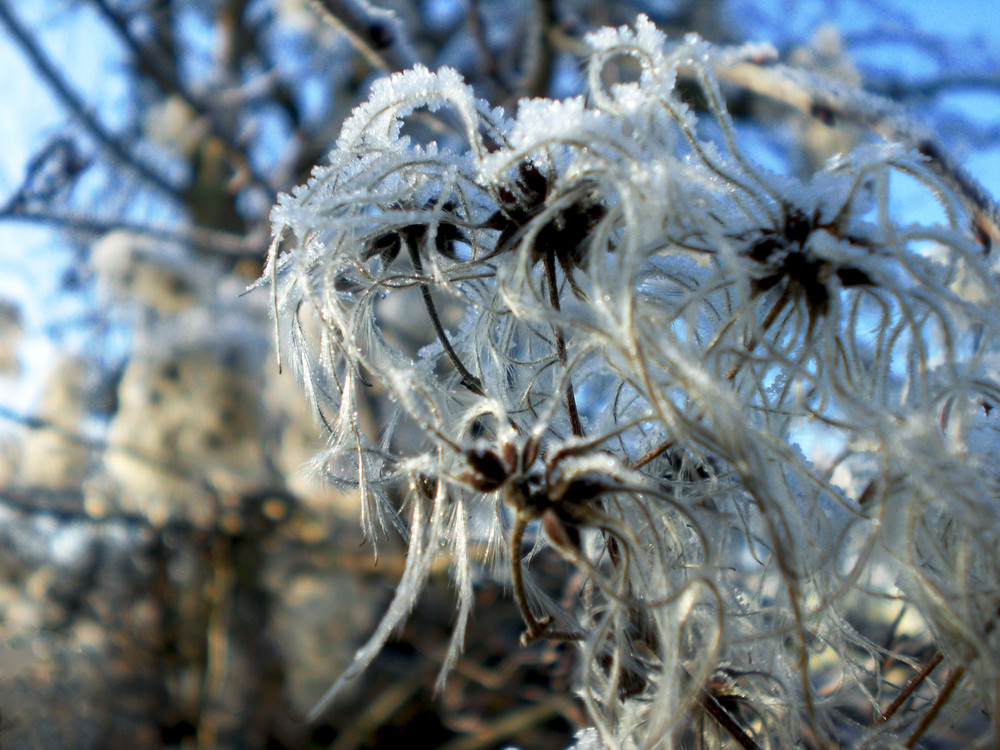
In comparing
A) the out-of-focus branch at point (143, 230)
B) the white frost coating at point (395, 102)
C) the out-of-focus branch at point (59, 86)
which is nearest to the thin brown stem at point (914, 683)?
the white frost coating at point (395, 102)

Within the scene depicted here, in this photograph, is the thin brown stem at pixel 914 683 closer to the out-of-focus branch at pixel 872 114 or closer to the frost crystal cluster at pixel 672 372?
the frost crystal cluster at pixel 672 372

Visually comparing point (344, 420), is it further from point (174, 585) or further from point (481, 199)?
point (174, 585)

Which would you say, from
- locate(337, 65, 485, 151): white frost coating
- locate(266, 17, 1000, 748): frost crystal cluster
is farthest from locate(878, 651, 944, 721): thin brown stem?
locate(337, 65, 485, 151): white frost coating

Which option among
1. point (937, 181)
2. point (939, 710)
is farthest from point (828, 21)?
point (939, 710)

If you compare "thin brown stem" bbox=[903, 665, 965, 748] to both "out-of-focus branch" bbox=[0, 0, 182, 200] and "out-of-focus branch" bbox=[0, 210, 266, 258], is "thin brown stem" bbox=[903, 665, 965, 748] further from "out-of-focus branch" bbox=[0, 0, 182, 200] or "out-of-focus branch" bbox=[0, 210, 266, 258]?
"out-of-focus branch" bbox=[0, 0, 182, 200]

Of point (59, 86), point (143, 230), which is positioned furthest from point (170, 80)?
point (143, 230)

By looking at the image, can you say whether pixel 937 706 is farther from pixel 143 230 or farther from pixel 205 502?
pixel 205 502

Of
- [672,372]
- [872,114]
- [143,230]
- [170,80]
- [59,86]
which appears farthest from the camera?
[170,80]

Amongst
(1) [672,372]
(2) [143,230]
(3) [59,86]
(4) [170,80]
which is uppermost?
(4) [170,80]
